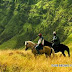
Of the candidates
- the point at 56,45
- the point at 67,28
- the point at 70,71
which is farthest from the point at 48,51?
the point at 67,28

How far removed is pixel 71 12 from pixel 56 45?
181299mm

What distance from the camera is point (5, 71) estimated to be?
973cm

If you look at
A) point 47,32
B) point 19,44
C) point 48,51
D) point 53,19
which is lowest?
point 19,44

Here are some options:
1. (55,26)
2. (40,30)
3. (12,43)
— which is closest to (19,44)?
(12,43)

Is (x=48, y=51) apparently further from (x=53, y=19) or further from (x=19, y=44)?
(x=53, y=19)

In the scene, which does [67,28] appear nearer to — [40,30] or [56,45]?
[40,30]

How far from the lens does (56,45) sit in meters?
16.9

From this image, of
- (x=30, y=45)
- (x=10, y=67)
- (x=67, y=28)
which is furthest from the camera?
(x=67, y=28)

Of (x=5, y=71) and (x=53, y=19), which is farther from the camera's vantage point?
(x=53, y=19)

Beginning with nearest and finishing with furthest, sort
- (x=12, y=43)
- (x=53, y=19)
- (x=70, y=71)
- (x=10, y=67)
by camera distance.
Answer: (x=70, y=71) < (x=10, y=67) < (x=12, y=43) < (x=53, y=19)

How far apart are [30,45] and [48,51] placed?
2.34 meters

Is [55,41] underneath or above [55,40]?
underneath

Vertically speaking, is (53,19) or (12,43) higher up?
(53,19)

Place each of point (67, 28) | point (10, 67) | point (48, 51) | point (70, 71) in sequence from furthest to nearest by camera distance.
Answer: point (67, 28)
point (48, 51)
point (10, 67)
point (70, 71)
